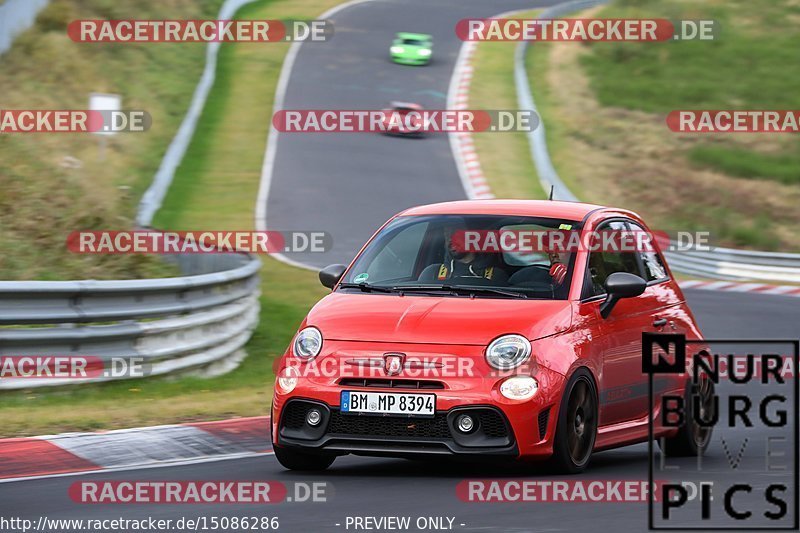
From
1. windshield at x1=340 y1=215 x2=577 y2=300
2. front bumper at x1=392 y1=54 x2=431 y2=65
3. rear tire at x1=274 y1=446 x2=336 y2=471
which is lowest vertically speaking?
rear tire at x1=274 y1=446 x2=336 y2=471

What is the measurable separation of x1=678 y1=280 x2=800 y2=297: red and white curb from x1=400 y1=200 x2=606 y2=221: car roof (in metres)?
15.8

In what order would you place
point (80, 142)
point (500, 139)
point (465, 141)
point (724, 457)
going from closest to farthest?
point (724, 457), point (80, 142), point (465, 141), point (500, 139)

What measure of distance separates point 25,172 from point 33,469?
32.1 feet

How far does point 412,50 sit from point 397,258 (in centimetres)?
3560

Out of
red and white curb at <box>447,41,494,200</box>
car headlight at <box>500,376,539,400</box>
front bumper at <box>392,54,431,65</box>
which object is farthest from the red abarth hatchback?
front bumper at <box>392,54,431,65</box>

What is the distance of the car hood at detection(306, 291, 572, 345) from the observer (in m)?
8.29

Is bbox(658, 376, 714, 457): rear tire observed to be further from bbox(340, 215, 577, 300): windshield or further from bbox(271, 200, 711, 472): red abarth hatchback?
bbox(340, 215, 577, 300): windshield

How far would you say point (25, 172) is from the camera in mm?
17953

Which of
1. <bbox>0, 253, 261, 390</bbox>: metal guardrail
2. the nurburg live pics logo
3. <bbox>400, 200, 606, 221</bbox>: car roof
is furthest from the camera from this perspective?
<bbox>0, 253, 261, 390</bbox>: metal guardrail

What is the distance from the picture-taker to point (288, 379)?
8.48m

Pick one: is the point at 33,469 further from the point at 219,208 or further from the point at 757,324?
the point at 219,208

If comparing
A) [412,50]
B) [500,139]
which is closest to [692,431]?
[500,139]

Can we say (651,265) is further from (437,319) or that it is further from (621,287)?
(437,319)

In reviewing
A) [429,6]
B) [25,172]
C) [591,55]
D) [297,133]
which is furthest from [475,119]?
[25,172]
